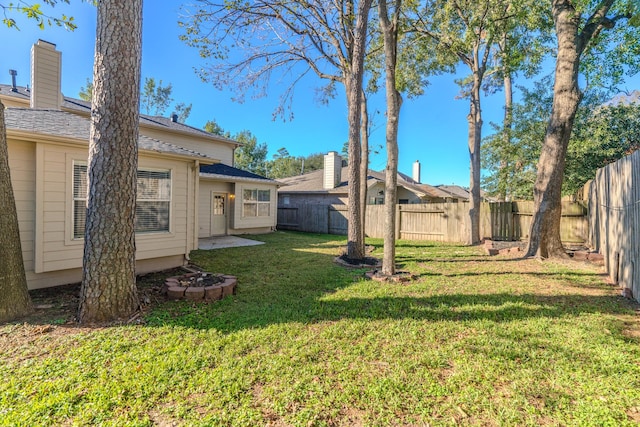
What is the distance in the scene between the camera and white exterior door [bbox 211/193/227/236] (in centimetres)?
1242

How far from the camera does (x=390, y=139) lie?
5.99 m

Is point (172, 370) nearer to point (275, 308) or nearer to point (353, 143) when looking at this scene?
point (275, 308)

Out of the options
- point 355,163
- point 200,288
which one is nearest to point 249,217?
point 355,163

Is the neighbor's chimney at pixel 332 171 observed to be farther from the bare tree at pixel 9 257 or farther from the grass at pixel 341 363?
the bare tree at pixel 9 257

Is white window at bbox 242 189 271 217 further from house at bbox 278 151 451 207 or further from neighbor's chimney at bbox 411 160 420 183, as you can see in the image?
neighbor's chimney at bbox 411 160 420 183

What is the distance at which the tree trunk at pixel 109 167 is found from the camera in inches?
141

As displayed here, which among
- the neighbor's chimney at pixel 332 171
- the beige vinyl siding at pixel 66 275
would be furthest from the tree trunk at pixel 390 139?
the neighbor's chimney at pixel 332 171

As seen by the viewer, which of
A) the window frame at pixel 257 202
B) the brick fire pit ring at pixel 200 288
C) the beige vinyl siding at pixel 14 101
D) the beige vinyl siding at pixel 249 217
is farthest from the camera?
the window frame at pixel 257 202

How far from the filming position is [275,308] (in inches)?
165

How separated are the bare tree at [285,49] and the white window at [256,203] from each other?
4.50m

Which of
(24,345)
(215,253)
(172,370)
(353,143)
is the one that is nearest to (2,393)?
(24,345)

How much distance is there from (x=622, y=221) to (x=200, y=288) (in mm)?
7042

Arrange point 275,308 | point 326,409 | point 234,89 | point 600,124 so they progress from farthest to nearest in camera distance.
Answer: point 600,124, point 234,89, point 275,308, point 326,409

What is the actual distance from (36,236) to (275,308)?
3992 millimetres
